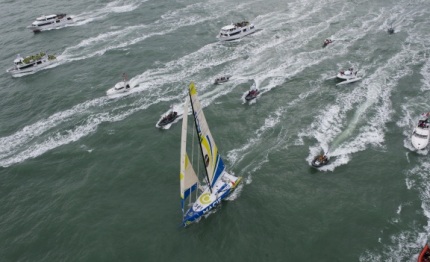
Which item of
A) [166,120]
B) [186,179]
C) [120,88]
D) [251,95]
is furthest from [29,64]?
[186,179]

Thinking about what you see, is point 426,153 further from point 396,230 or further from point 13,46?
point 13,46

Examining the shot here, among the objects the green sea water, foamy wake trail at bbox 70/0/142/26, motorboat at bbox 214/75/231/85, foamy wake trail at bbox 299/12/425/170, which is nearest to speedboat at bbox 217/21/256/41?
the green sea water

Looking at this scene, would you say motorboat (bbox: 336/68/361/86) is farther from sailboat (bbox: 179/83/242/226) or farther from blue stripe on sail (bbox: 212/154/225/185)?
sailboat (bbox: 179/83/242/226)

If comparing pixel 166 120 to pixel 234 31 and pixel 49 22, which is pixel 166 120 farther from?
pixel 49 22

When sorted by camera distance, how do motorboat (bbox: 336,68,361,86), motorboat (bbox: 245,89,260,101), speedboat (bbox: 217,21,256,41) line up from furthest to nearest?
speedboat (bbox: 217,21,256,41)
motorboat (bbox: 336,68,361,86)
motorboat (bbox: 245,89,260,101)

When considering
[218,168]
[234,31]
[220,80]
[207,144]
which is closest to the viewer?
[207,144]

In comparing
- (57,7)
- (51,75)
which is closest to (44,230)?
(51,75)
